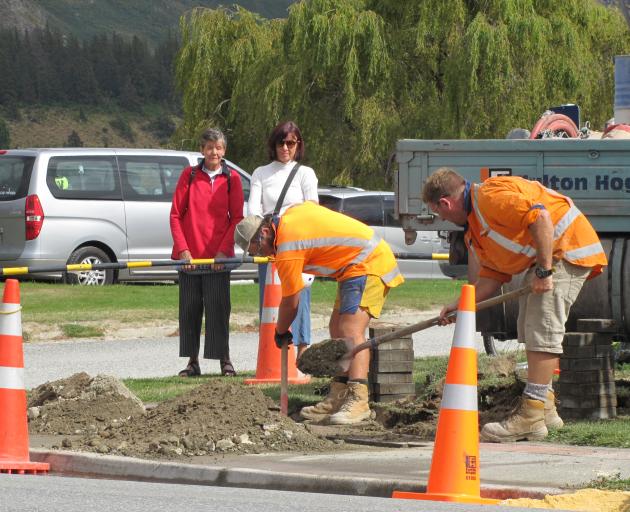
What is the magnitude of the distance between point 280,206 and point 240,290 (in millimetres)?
8947

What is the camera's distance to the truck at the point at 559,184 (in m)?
10.5

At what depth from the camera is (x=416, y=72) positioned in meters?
34.2

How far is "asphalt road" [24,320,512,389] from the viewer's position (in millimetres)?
13625

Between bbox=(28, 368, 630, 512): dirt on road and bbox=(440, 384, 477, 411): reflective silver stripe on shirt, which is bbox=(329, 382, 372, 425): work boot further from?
bbox=(440, 384, 477, 411): reflective silver stripe on shirt

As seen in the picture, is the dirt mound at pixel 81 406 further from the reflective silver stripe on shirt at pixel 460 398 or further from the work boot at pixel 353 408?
the reflective silver stripe on shirt at pixel 460 398

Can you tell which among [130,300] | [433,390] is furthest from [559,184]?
[130,300]

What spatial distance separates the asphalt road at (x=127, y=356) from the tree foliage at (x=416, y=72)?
15.3 meters

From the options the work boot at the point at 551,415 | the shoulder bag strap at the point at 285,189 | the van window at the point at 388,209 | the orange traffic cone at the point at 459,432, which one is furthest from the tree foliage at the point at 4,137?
the orange traffic cone at the point at 459,432

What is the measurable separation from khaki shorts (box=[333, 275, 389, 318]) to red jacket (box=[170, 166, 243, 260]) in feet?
9.99

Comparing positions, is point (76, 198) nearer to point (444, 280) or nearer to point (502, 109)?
point (444, 280)

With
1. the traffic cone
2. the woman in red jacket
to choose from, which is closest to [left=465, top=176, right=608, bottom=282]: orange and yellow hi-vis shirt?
the traffic cone

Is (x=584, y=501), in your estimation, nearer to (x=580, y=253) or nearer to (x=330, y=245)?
(x=580, y=253)

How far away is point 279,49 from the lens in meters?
35.4

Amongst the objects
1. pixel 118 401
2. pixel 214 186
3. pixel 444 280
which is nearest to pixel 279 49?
pixel 444 280
